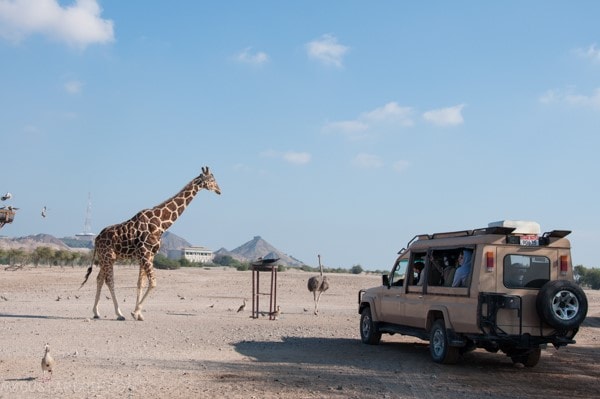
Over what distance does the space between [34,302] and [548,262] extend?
21.5 metres

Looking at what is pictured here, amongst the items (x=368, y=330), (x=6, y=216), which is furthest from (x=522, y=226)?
(x=6, y=216)

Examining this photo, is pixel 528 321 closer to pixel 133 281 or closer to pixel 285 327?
pixel 285 327

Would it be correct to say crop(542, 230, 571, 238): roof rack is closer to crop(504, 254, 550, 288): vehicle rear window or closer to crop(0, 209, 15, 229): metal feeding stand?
crop(504, 254, 550, 288): vehicle rear window

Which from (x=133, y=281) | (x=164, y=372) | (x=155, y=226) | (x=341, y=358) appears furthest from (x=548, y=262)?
(x=133, y=281)

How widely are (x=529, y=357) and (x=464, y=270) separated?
2228 millimetres

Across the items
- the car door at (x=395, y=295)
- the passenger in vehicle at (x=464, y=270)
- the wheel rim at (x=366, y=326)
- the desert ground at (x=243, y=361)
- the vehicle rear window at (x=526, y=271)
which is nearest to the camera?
the desert ground at (x=243, y=361)

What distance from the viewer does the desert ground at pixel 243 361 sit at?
10.9m

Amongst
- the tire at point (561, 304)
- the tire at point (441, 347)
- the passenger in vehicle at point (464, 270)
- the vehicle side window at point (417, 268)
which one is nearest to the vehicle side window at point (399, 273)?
the vehicle side window at point (417, 268)

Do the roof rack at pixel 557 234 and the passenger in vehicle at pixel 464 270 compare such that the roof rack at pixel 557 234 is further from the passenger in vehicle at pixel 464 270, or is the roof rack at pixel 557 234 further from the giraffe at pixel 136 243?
the giraffe at pixel 136 243

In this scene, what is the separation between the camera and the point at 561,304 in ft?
42.0

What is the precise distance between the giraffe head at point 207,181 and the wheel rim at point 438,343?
462 inches

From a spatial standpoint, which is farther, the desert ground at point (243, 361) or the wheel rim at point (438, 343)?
the wheel rim at point (438, 343)

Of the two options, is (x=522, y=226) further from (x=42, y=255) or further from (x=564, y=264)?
(x=42, y=255)

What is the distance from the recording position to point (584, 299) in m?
12.9
